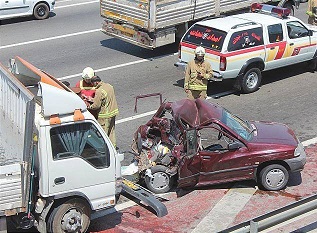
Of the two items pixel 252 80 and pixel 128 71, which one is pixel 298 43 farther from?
pixel 128 71

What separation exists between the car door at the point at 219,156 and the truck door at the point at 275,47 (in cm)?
583

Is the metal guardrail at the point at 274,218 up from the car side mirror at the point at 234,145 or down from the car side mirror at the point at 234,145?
up

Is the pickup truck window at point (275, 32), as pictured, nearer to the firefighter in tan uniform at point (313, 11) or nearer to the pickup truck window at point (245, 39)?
the pickup truck window at point (245, 39)

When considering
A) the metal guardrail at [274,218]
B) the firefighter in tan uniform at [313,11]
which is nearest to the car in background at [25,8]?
the firefighter in tan uniform at [313,11]

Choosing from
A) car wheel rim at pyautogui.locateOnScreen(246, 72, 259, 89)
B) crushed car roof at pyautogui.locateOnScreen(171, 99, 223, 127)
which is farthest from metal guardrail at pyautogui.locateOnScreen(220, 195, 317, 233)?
car wheel rim at pyautogui.locateOnScreen(246, 72, 259, 89)

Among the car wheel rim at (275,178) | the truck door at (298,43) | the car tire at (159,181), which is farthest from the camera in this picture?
the truck door at (298,43)

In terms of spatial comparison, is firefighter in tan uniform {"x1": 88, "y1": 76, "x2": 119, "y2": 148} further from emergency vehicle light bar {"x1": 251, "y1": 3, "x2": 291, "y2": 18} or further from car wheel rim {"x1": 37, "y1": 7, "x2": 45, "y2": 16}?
car wheel rim {"x1": 37, "y1": 7, "x2": 45, "y2": 16}

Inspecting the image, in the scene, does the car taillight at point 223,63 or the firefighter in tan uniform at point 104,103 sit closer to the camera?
the firefighter in tan uniform at point 104,103

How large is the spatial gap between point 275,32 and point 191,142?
678 centimetres

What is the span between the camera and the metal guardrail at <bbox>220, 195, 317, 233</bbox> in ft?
28.9

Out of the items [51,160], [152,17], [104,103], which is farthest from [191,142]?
[152,17]

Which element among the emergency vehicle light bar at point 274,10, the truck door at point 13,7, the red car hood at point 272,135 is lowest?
the truck door at point 13,7

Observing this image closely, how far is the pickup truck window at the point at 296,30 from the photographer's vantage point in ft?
57.2

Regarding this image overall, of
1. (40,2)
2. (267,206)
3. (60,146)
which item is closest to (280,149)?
(267,206)
